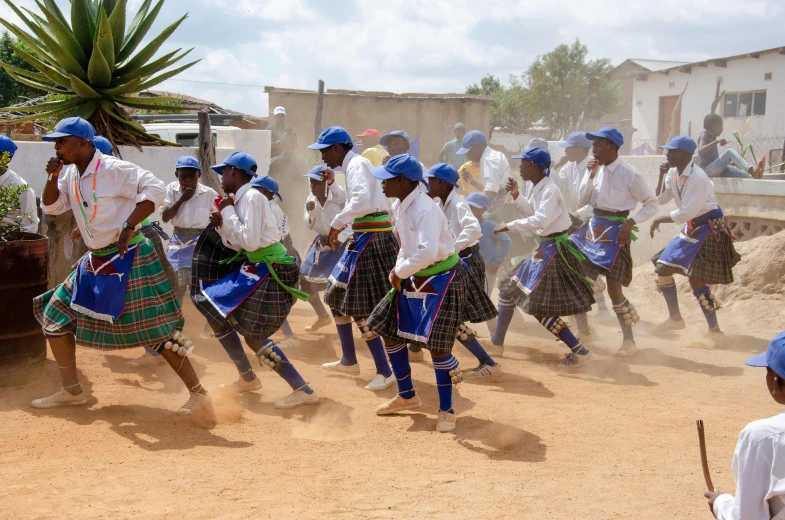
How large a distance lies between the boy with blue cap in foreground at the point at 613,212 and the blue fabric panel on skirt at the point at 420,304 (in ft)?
9.14

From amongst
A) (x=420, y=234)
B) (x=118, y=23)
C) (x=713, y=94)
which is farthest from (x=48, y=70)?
(x=713, y=94)

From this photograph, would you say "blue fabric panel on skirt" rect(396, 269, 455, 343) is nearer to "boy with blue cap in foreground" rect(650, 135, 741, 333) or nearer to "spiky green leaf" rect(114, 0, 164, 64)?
"boy with blue cap in foreground" rect(650, 135, 741, 333)

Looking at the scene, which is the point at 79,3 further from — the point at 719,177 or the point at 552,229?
the point at 719,177

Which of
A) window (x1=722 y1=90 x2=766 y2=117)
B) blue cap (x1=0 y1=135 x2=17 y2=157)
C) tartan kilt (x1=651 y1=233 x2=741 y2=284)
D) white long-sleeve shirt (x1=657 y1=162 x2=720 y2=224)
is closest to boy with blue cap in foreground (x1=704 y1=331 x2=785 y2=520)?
white long-sleeve shirt (x1=657 y1=162 x2=720 y2=224)

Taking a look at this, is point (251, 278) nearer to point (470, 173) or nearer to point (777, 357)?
point (777, 357)

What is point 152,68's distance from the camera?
826cm

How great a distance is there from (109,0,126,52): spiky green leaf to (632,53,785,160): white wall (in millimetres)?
17049

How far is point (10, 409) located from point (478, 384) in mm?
A: 3609

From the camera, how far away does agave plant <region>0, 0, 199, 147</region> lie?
25.5 ft

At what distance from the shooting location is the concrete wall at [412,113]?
60.3 feet

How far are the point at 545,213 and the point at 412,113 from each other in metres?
12.2

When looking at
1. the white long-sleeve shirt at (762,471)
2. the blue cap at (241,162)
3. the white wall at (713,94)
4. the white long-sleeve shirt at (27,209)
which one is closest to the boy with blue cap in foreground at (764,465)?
the white long-sleeve shirt at (762,471)

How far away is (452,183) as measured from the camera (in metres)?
5.95

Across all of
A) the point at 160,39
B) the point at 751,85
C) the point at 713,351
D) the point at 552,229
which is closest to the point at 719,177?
the point at 713,351
